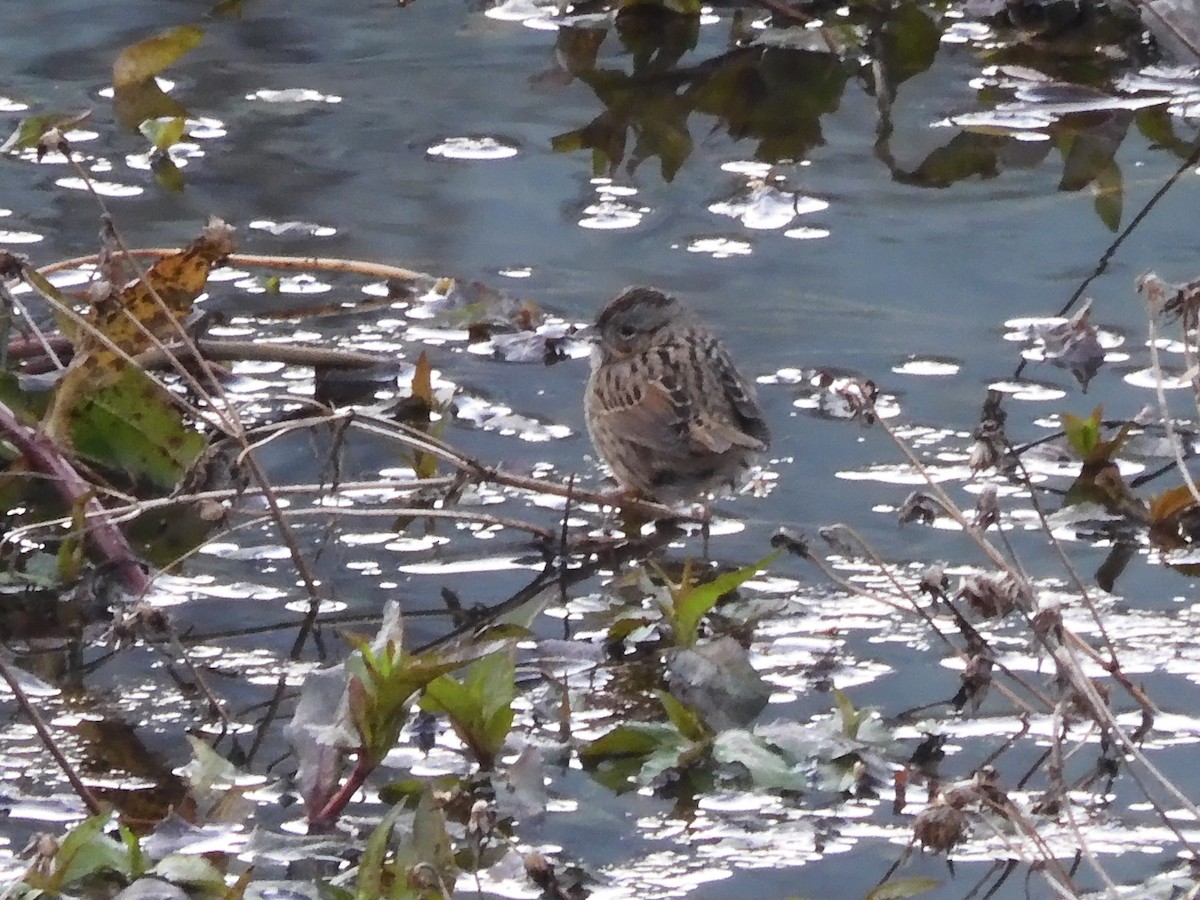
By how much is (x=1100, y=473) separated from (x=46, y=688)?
2.30m

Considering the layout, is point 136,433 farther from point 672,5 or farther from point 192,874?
point 672,5

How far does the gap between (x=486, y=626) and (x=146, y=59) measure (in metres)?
3.86

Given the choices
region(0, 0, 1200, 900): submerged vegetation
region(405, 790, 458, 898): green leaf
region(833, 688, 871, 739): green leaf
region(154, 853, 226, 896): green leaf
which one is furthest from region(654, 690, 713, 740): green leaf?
region(154, 853, 226, 896): green leaf

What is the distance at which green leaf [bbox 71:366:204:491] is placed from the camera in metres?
4.62

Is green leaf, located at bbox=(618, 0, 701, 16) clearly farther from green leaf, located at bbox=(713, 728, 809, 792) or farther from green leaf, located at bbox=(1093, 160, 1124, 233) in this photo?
green leaf, located at bbox=(713, 728, 809, 792)

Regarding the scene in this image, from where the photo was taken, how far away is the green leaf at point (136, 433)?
4.62 m

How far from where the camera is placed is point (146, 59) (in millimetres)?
7316

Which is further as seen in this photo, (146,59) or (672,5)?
(672,5)

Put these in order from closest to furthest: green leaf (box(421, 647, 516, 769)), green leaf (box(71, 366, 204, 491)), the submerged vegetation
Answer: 1. the submerged vegetation
2. green leaf (box(421, 647, 516, 769))
3. green leaf (box(71, 366, 204, 491))

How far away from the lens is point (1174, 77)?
777cm

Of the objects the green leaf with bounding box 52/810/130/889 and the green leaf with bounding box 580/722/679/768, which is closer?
the green leaf with bounding box 52/810/130/889

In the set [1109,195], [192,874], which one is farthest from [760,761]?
[1109,195]

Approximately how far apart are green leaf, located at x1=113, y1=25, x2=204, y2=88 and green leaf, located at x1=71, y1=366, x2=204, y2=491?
2.67 meters

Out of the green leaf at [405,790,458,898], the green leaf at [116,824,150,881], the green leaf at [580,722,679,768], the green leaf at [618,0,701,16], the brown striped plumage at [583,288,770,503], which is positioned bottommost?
the brown striped plumage at [583,288,770,503]
